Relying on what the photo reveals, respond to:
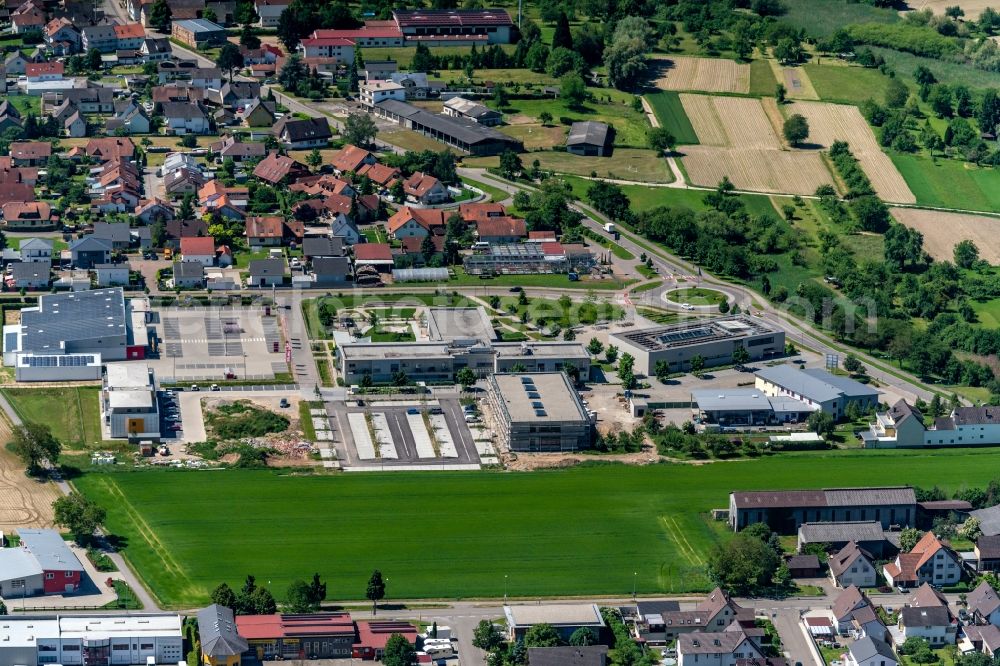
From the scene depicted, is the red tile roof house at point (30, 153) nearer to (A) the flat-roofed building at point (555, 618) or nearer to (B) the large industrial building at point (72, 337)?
(B) the large industrial building at point (72, 337)

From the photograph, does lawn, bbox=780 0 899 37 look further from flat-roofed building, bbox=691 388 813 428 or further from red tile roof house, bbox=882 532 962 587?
red tile roof house, bbox=882 532 962 587

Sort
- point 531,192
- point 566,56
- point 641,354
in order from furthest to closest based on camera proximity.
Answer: point 566,56 < point 531,192 < point 641,354

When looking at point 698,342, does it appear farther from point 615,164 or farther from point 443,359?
point 615,164

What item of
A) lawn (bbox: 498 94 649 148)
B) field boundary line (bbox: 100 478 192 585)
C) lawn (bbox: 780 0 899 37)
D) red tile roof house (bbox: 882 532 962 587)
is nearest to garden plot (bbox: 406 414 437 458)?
field boundary line (bbox: 100 478 192 585)

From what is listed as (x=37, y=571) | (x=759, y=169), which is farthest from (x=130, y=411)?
(x=759, y=169)

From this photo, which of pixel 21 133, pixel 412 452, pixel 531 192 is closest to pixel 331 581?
pixel 412 452

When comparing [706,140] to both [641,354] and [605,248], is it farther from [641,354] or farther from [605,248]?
[641,354]
